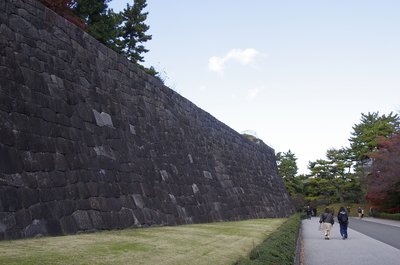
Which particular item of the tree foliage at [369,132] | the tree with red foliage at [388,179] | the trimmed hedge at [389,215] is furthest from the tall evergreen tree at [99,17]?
the tree foliage at [369,132]

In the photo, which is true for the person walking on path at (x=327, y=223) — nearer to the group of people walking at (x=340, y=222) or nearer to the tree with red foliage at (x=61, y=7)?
the group of people walking at (x=340, y=222)

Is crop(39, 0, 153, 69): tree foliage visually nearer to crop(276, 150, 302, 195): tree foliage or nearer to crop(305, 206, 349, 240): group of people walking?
crop(305, 206, 349, 240): group of people walking

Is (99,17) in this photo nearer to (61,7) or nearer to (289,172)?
(61,7)

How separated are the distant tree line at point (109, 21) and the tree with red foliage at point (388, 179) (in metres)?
23.4

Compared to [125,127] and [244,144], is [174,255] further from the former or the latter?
[244,144]

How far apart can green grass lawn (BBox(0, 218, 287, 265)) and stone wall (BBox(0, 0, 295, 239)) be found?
816 millimetres

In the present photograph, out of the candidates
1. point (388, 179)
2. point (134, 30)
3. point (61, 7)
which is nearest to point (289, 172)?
point (388, 179)

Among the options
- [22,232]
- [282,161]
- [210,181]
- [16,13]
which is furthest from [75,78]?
[282,161]

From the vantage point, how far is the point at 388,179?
37.1 metres

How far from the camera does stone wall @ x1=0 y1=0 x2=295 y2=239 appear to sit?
7.71m

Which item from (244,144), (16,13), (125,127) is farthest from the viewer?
(244,144)

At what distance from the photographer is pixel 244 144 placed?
30.2 meters

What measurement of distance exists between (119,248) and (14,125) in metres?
3.47

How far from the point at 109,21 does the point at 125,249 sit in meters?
19.8
